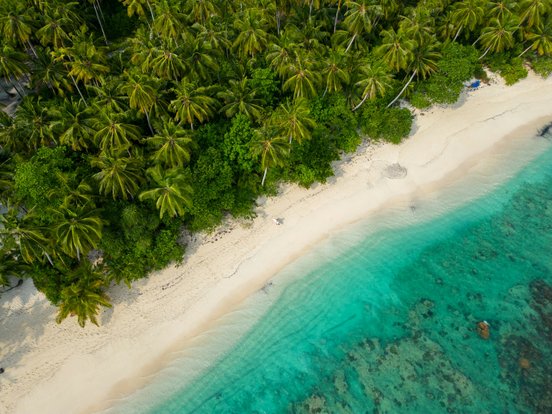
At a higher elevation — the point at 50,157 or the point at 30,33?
the point at 30,33

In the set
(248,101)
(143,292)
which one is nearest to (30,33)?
(248,101)

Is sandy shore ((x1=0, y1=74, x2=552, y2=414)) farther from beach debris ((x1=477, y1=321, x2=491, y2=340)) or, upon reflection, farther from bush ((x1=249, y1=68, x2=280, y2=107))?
beach debris ((x1=477, y1=321, x2=491, y2=340))

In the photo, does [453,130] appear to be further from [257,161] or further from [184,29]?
[184,29]

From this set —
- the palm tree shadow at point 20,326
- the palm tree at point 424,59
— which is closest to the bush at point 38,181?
the palm tree shadow at point 20,326

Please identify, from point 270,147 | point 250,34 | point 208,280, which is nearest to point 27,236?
point 208,280

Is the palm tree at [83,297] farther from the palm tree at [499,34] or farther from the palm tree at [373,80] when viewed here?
the palm tree at [499,34]

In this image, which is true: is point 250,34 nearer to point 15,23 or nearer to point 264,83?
point 264,83
